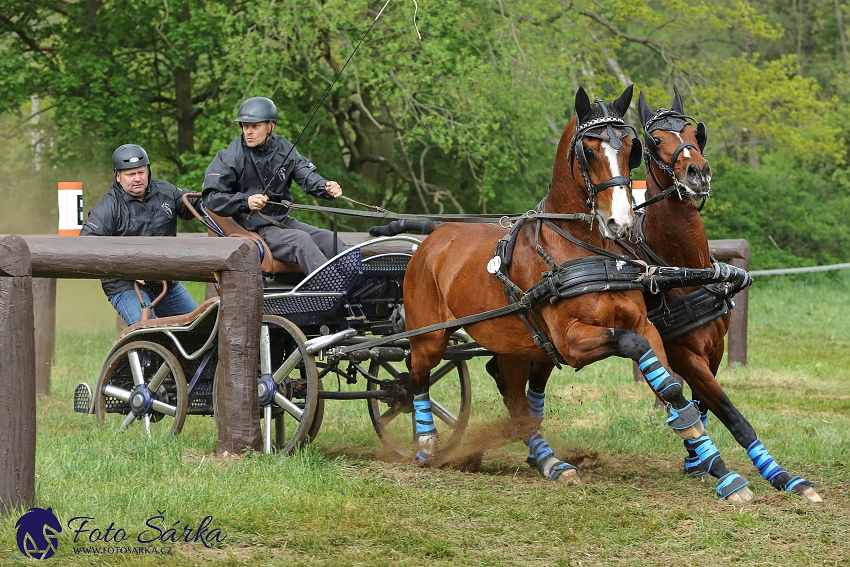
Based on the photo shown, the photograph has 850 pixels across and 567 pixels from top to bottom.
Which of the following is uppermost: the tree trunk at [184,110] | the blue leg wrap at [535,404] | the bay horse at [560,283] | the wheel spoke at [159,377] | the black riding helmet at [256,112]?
the tree trunk at [184,110]

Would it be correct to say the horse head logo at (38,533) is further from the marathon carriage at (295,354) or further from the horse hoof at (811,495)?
the horse hoof at (811,495)

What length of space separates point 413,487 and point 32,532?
2.07m

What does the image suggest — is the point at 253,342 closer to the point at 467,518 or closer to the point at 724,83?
the point at 467,518

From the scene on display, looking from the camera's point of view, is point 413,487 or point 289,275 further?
point 289,275

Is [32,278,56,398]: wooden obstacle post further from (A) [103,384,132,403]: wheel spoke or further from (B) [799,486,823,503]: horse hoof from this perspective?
(B) [799,486,823,503]: horse hoof

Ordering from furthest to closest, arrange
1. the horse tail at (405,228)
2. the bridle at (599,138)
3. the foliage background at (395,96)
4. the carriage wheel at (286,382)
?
the foliage background at (395,96)
the horse tail at (405,228)
the carriage wheel at (286,382)
the bridle at (599,138)

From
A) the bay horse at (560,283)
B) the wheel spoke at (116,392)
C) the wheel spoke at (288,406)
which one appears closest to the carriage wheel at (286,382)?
the wheel spoke at (288,406)

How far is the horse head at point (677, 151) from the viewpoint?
5.46 m

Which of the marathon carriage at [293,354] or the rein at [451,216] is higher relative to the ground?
the rein at [451,216]

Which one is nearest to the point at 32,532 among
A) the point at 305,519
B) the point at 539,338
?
the point at 305,519

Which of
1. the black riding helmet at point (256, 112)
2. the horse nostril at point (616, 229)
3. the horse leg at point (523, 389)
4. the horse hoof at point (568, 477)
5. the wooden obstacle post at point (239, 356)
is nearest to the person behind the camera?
the horse nostril at point (616, 229)

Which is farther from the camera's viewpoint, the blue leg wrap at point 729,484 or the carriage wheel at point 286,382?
the carriage wheel at point 286,382

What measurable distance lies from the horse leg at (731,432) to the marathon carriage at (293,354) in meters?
1.61

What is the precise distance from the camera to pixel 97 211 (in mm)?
7719
